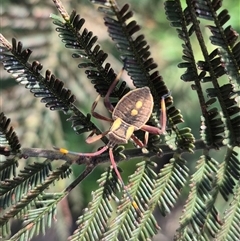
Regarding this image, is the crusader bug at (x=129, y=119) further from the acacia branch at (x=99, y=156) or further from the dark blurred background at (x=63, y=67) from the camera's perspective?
the dark blurred background at (x=63, y=67)

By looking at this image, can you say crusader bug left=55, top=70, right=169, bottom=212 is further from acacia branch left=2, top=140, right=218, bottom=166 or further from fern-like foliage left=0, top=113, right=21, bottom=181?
fern-like foliage left=0, top=113, right=21, bottom=181

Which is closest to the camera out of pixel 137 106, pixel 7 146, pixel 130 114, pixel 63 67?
pixel 7 146

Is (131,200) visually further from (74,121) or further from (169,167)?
(74,121)

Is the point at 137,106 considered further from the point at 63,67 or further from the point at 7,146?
the point at 63,67

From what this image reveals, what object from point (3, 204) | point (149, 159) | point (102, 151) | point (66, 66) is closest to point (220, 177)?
point (149, 159)

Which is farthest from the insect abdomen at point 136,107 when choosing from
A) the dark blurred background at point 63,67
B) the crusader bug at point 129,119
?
the dark blurred background at point 63,67

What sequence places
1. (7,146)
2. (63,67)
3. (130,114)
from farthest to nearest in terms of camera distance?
(63,67) → (130,114) → (7,146)

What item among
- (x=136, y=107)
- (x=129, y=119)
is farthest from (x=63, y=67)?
(x=136, y=107)

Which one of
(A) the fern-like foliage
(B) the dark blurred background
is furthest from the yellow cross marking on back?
(B) the dark blurred background
